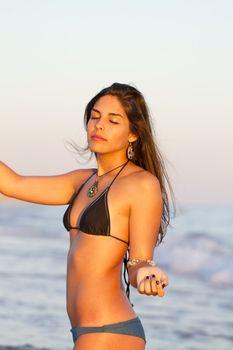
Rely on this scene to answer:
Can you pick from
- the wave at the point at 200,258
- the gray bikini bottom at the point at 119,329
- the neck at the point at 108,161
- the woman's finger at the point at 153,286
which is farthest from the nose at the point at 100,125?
the wave at the point at 200,258

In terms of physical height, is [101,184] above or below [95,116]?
below

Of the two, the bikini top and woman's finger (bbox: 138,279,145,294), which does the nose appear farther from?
woman's finger (bbox: 138,279,145,294)

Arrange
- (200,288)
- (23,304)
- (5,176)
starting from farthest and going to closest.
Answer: (200,288) → (23,304) → (5,176)

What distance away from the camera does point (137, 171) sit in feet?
Result: 14.2

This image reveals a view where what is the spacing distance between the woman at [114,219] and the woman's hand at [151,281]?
109 mm

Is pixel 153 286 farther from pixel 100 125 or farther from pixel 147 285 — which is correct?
pixel 100 125

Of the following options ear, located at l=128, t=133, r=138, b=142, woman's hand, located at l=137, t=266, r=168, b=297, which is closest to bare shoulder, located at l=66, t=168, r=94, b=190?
ear, located at l=128, t=133, r=138, b=142

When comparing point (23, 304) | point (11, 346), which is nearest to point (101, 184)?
point (11, 346)

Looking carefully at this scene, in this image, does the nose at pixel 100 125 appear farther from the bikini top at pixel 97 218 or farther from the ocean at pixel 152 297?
the ocean at pixel 152 297

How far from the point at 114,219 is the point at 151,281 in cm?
57

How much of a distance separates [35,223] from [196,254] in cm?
1003

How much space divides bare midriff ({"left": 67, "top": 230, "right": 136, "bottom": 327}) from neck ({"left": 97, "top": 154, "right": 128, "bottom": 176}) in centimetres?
35

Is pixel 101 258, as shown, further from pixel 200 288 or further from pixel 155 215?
pixel 200 288

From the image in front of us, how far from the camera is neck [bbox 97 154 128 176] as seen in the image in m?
4.41
